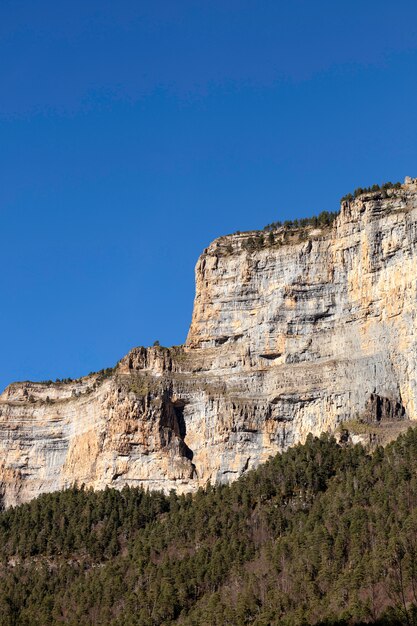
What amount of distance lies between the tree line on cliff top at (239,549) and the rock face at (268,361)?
23.0 ft

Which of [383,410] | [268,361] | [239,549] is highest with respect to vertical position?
[268,361]

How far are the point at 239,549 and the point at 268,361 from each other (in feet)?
102

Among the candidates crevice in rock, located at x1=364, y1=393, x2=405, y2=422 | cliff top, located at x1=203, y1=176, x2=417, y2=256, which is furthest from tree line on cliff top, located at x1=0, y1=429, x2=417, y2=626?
cliff top, located at x1=203, y1=176, x2=417, y2=256

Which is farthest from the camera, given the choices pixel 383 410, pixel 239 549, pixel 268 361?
pixel 268 361

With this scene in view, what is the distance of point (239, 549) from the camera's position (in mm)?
134250

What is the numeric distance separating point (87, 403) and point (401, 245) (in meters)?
46.6

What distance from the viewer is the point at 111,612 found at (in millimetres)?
131875

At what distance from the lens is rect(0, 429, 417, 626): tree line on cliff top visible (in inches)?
4621

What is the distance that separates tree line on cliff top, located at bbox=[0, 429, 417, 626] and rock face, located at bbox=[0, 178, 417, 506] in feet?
23.0

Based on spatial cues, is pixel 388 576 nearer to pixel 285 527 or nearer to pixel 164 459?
pixel 285 527

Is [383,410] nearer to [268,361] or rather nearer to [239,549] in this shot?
[268,361]

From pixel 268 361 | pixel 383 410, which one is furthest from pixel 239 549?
pixel 268 361

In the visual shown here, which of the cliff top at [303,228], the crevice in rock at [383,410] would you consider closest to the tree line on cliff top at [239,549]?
the crevice in rock at [383,410]

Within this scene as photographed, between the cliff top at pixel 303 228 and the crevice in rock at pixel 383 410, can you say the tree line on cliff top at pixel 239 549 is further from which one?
the cliff top at pixel 303 228
